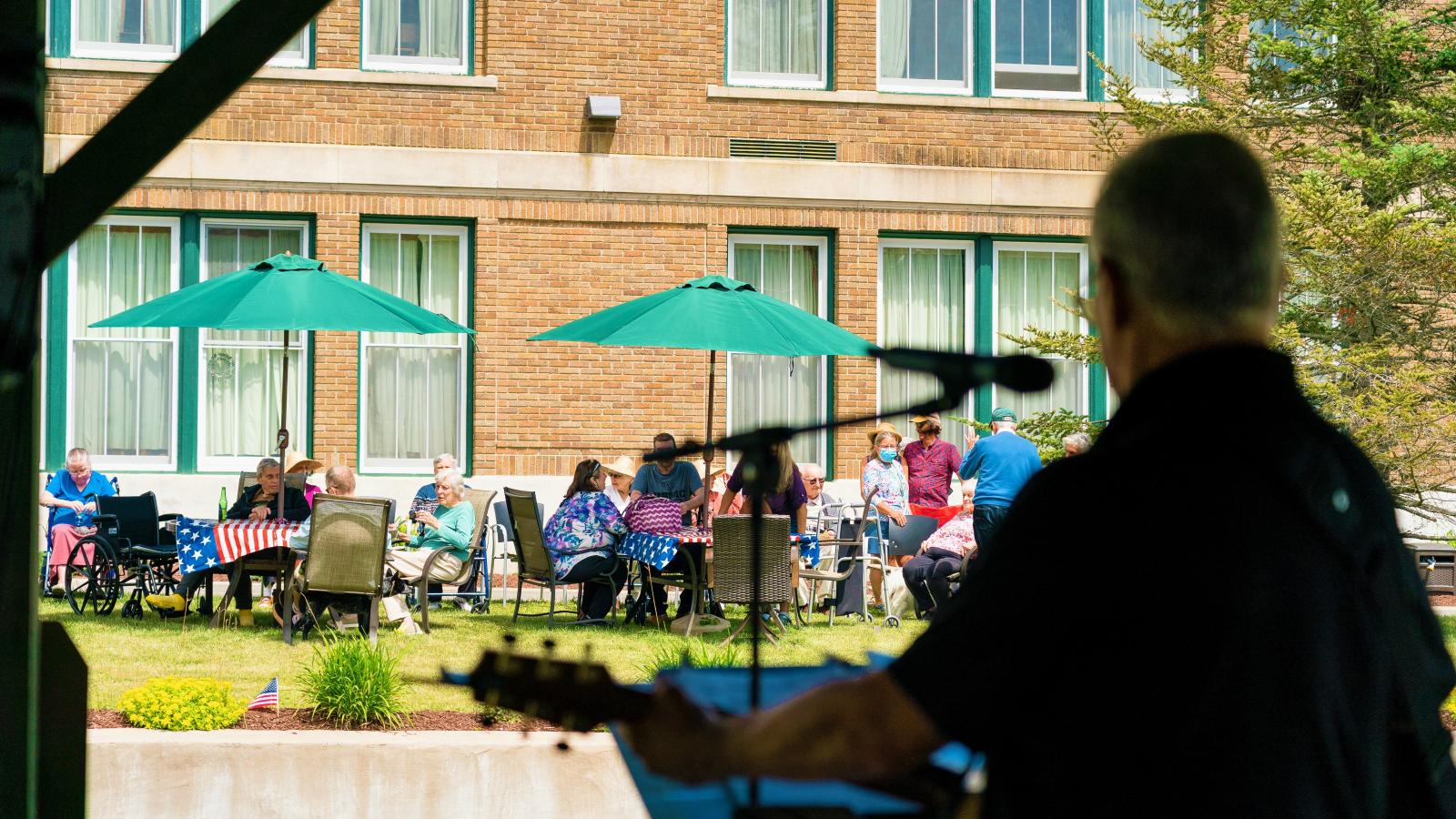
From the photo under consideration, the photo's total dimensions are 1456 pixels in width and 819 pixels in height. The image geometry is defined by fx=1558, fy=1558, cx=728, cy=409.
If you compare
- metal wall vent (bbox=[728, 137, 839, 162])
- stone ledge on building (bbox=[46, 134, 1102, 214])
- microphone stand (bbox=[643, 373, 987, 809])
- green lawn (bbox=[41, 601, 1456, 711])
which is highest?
metal wall vent (bbox=[728, 137, 839, 162])

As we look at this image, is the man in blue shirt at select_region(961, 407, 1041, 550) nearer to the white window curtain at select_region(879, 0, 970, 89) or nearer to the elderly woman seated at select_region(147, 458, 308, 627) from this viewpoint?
the elderly woman seated at select_region(147, 458, 308, 627)

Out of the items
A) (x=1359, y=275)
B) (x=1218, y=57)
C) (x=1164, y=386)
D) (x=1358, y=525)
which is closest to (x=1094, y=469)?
(x=1164, y=386)

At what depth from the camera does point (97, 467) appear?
1752 centimetres

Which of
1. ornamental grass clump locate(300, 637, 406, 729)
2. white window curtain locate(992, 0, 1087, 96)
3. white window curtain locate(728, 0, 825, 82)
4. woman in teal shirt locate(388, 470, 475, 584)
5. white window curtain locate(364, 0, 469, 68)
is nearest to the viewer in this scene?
ornamental grass clump locate(300, 637, 406, 729)

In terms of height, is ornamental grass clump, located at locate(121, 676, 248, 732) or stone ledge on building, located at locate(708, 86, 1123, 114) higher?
stone ledge on building, located at locate(708, 86, 1123, 114)

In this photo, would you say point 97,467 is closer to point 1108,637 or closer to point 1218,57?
point 1218,57

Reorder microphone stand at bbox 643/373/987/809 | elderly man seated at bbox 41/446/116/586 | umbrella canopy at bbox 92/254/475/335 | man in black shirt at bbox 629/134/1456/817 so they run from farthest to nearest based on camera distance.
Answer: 1. elderly man seated at bbox 41/446/116/586
2. umbrella canopy at bbox 92/254/475/335
3. microphone stand at bbox 643/373/987/809
4. man in black shirt at bbox 629/134/1456/817

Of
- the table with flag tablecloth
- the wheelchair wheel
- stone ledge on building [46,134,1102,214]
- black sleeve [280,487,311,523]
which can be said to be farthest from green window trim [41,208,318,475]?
the table with flag tablecloth

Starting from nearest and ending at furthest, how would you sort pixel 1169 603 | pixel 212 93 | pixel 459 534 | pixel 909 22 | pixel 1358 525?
pixel 1169 603
pixel 1358 525
pixel 212 93
pixel 459 534
pixel 909 22

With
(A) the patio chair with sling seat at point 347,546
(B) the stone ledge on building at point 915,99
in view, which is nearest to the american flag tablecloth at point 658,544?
(A) the patio chair with sling seat at point 347,546

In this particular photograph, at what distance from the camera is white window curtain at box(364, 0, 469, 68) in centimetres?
1806

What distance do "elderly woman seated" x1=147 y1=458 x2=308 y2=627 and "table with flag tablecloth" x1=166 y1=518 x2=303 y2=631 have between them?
0.67m

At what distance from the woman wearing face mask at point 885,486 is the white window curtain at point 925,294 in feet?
13.8

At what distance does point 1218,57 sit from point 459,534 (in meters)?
9.51
